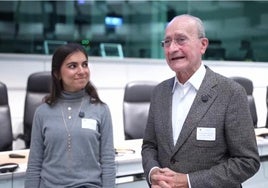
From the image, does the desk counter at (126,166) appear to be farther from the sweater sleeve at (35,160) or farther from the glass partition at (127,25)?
the glass partition at (127,25)

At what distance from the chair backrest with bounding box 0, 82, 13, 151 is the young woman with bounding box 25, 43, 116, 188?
1.27 metres

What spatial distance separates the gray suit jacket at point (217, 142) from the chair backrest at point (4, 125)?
1884 millimetres

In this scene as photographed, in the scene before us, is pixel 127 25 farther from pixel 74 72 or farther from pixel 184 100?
pixel 184 100

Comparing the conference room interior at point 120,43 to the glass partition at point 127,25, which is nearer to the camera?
the conference room interior at point 120,43

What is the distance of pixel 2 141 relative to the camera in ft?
9.32

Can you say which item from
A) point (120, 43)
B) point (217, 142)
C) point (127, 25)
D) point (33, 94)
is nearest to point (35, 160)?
point (217, 142)

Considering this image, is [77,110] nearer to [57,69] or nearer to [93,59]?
[57,69]

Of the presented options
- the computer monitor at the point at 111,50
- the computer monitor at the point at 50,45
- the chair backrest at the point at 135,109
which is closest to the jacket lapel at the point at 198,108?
the chair backrest at the point at 135,109

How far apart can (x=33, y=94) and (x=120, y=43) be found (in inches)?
62.6

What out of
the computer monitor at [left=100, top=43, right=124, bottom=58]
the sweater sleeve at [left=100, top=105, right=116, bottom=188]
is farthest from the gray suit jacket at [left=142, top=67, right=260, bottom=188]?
the computer monitor at [left=100, top=43, right=124, bottom=58]

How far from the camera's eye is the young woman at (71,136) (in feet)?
5.49

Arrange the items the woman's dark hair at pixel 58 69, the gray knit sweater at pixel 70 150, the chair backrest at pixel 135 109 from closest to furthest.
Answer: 1. the gray knit sweater at pixel 70 150
2. the woman's dark hair at pixel 58 69
3. the chair backrest at pixel 135 109

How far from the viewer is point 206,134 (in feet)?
4.30

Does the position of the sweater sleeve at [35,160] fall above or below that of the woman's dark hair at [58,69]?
below
